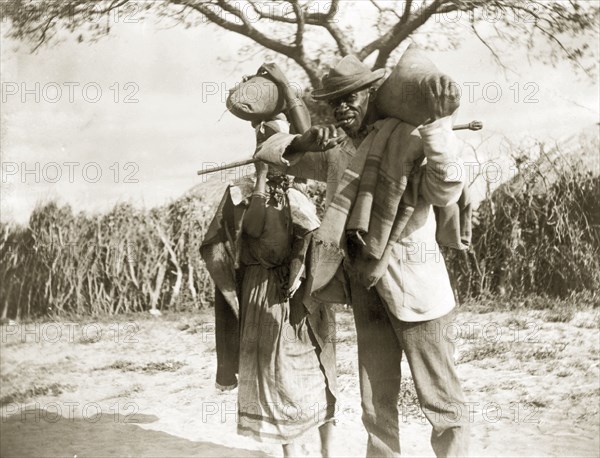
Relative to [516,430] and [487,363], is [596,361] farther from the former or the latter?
[516,430]

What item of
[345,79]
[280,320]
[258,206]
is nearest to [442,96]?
[345,79]

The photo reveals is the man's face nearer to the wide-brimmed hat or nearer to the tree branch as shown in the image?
the wide-brimmed hat

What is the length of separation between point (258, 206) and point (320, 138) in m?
0.97

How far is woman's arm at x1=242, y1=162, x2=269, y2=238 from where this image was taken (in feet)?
13.7

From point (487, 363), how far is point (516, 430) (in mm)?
1180

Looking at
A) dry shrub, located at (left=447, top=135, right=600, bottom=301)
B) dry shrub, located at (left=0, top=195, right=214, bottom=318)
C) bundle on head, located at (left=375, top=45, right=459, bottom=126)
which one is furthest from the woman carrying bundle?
Answer: dry shrub, located at (left=0, top=195, right=214, bottom=318)

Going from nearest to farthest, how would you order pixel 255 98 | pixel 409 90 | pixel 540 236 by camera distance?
pixel 409 90 → pixel 255 98 → pixel 540 236

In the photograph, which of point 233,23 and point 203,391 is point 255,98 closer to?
point 233,23

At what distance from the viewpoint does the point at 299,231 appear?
13.8 ft

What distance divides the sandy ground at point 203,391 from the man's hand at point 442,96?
2170 millimetres

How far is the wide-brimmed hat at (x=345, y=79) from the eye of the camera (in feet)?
10.7

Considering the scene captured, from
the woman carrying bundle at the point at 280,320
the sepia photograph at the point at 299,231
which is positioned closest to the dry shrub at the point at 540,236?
the sepia photograph at the point at 299,231

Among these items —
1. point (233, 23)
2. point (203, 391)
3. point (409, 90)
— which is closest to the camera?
point (409, 90)

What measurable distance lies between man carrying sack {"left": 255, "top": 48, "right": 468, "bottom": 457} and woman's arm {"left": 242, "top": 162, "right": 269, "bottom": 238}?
0.69m
